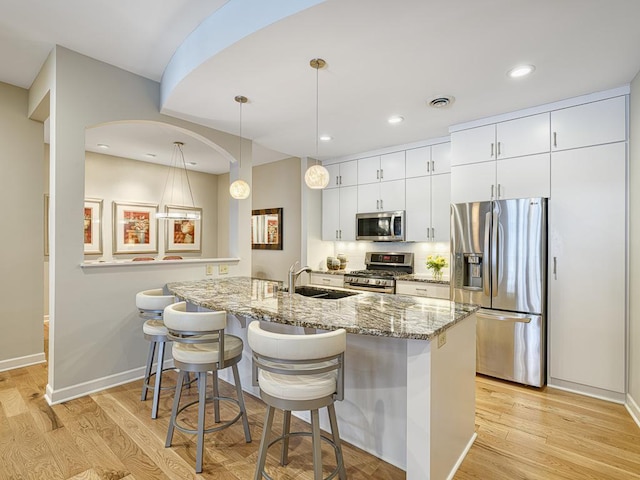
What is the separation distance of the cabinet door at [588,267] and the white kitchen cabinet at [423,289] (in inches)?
39.5

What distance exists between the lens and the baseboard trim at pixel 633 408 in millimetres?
2410

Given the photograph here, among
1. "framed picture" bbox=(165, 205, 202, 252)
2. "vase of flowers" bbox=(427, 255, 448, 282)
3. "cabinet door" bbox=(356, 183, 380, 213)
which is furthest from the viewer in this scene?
"framed picture" bbox=(165, 205, 202, 252)

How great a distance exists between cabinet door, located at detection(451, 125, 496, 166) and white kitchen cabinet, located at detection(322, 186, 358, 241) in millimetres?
1599

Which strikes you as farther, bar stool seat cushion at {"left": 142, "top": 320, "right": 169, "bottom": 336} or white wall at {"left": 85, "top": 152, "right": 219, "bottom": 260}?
white wall at {"left": 85, "top": 152, "right": 219, "bottom": 260}

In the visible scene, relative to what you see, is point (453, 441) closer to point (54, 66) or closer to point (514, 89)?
point (514, 89)

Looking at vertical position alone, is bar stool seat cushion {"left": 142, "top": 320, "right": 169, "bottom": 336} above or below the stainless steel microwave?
below

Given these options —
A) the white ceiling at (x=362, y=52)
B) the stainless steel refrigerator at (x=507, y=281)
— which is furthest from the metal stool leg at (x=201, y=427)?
the stainless steel refrigerator at (x=507, y=281)

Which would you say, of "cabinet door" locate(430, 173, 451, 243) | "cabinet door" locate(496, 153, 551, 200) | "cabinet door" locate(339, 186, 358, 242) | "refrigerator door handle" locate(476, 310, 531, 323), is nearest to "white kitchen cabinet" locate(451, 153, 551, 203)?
"cabinet door" locate(496, 153, 551, 200)

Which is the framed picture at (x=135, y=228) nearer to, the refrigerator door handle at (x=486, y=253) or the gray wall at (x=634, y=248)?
the refrigerator door handle at (x=486, y=253)

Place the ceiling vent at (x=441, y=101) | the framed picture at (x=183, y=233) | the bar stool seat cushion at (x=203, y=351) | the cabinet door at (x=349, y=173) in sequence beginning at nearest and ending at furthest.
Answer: the bar stool seat cushion at (x=203, y=351) → the ceiling vent at (x=441, y=101) → the cabinet door at (x=349, y=173) → the framed picture at (x=183, y=233)

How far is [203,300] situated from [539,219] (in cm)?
298

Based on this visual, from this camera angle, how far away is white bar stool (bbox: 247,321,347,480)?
1.46 metres

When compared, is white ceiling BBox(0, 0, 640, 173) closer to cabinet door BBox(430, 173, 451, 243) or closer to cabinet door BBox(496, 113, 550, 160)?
cabinet door BBox(496, 113, 550, 160)

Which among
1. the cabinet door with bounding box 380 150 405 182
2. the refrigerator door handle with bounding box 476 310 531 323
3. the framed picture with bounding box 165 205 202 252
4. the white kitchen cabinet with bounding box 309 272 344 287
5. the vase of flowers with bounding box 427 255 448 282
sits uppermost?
the cabinet door with bounding box 380 150 405 182
